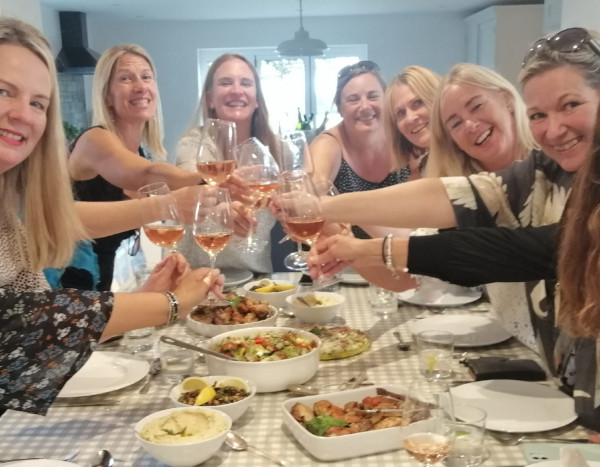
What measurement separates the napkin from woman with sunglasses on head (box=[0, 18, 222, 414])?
2.68 feet

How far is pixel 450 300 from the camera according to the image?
1.96 metres

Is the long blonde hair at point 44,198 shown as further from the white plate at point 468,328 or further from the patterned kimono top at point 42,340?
the white plate at point 468,328

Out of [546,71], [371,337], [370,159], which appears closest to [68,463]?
[371,337]

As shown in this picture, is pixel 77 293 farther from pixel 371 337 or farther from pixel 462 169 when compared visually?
pixel 462 169

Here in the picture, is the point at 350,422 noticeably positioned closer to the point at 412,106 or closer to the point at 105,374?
the point at 105,374

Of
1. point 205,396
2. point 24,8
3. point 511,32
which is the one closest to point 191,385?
point 205,396

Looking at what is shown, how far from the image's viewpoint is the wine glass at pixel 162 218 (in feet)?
4.96

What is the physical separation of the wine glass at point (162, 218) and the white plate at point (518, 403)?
29.6 inches

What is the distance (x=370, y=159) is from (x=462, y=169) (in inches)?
37.4

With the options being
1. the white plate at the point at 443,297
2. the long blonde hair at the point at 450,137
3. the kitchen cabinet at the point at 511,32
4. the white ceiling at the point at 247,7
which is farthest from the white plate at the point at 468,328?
the kitchen cabinet at the point at 511,32

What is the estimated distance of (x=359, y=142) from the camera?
9.84 ft

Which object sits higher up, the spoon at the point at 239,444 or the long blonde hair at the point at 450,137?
the long blonde hair at the point at 450,137

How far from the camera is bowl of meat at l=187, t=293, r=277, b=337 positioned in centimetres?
165

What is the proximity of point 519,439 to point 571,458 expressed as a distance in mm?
223
